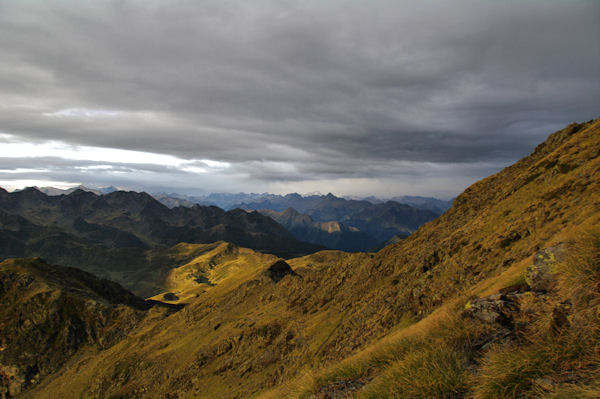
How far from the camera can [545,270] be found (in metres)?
8.72

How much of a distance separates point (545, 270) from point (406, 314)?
1733 centimetres

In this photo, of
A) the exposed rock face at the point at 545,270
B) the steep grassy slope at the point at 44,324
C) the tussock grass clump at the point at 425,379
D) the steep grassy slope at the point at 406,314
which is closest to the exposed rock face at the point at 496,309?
the steep grassy slope at the point at 406,314

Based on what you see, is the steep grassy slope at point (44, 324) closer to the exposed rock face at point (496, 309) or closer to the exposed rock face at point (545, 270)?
the exposed rock face at point (496, 309)

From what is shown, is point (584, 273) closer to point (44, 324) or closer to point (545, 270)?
point (545, 270)

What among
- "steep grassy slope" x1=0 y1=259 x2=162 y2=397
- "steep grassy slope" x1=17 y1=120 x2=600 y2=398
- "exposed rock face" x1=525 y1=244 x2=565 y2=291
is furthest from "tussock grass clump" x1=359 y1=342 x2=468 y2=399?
"steep grassy slope" x1=0 y1=259 x2=162 y2=397

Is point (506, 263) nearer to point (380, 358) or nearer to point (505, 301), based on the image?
point (505, 301)

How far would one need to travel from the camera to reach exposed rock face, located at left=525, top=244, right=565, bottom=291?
825cm

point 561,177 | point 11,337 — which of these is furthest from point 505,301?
point 11,337

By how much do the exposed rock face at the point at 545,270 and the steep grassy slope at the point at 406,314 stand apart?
2.19 ft

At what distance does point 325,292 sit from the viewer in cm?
5116

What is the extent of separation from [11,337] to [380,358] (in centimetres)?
15010

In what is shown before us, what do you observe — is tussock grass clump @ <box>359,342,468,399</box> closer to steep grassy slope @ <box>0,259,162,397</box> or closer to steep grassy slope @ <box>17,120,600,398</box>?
steep grassy slope @ <box>17,120,600,398</box>

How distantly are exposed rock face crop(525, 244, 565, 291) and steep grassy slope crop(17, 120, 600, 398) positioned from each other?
2.19ft

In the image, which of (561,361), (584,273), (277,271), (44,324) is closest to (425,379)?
(561,361)
